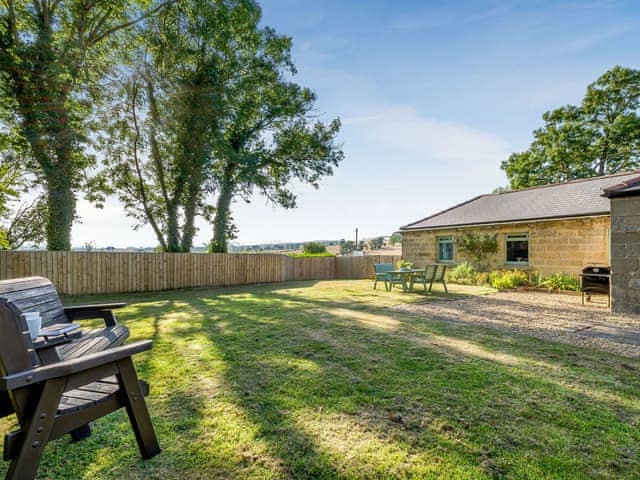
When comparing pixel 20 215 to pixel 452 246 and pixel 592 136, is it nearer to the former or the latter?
pixel 452 246

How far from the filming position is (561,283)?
33.9ft

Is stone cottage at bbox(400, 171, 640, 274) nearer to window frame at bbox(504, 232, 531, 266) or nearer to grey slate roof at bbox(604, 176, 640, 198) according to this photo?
window frame at bbox(504, 232, 531, 266)

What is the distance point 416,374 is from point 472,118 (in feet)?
40.5

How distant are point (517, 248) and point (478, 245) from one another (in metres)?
1.45

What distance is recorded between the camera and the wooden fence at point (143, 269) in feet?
30.6

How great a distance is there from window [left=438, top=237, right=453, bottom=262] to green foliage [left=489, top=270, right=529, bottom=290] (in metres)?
3.02

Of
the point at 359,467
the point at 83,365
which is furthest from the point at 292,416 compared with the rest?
the point at 83,365

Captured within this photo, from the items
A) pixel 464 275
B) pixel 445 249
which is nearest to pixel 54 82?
pixel 464 275

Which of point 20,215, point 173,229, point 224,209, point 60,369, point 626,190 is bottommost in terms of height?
point 60,369

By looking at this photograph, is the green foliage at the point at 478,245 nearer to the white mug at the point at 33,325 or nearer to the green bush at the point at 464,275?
the green bush at the point at 464,275

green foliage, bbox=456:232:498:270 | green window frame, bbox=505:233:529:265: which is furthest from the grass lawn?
green foliage, bbox=456:232:498:270

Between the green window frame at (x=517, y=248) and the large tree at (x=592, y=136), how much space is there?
1679 cm

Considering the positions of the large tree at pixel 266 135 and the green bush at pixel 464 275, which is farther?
the large tree at pixel 266 135

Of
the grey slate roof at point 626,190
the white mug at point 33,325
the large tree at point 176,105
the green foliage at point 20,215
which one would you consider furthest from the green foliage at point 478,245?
the green foliage at point 20,215
